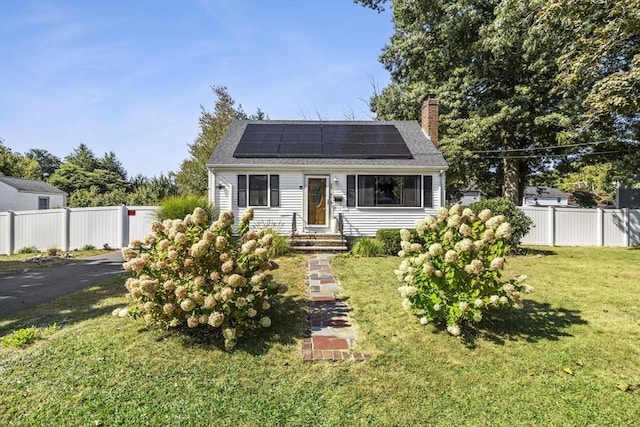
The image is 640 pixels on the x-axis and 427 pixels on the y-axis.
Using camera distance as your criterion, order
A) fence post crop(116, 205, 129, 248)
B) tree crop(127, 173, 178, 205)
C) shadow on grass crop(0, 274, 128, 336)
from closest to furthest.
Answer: shadow on grass crop(0, 274, 128, 336), fence post crop(116, 205, 129, 248), tree crop(127, 173, 178, 205)

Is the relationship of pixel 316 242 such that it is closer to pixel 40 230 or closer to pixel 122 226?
→ pixel 122 226

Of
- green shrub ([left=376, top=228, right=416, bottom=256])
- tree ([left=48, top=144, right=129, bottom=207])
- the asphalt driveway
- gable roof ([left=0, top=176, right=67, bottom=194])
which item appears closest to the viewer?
the asphalt driveway

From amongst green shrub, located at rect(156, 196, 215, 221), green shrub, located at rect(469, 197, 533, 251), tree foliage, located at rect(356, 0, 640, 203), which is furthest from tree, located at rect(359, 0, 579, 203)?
green shrub, located at rect(156, 196, 215, 221)

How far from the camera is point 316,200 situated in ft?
40.5

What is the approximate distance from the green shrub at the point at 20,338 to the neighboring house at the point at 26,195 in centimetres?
2732

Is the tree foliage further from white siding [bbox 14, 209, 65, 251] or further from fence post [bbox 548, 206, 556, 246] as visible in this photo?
white siding [bbox 14, 209, 65, 251]

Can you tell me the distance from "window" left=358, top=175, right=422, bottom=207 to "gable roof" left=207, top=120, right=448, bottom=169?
533 mm

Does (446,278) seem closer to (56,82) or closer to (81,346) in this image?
(81,346)

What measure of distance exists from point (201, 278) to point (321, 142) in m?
10.3

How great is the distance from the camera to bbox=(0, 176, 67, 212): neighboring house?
80.9ft

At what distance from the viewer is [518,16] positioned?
10789mm

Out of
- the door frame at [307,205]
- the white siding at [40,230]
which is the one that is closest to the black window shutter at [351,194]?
the door frame at [307,205]

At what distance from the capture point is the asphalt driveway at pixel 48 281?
5816mm

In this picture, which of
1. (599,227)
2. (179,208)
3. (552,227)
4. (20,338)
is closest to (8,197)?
(179,208)
